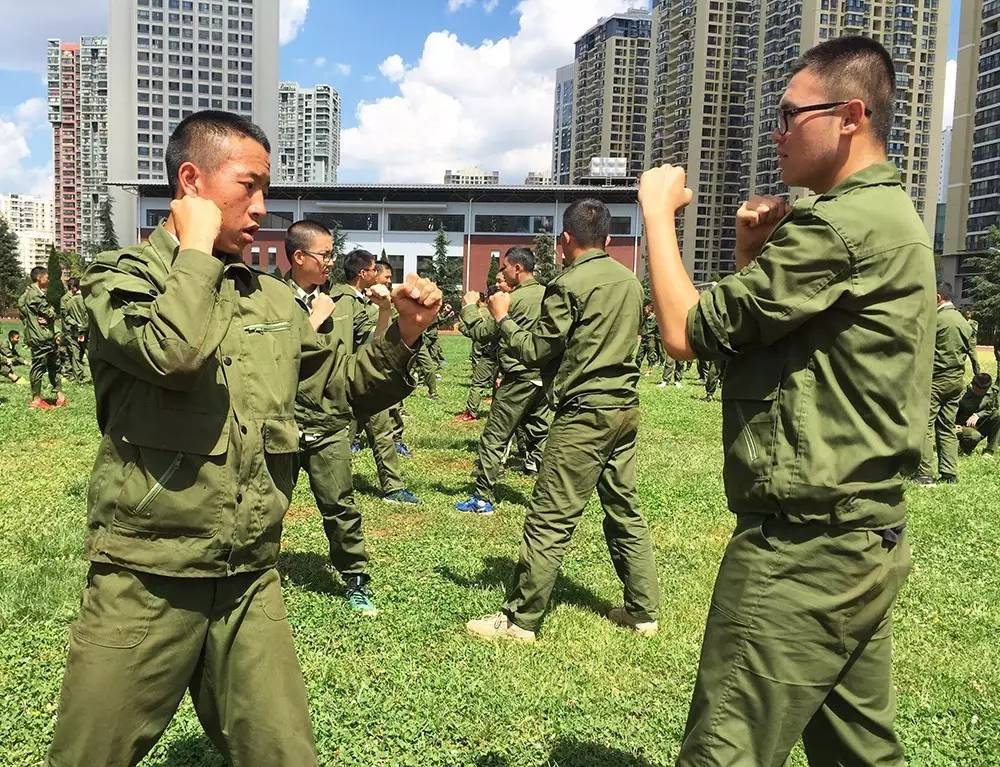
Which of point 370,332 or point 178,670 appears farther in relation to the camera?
point 370,332

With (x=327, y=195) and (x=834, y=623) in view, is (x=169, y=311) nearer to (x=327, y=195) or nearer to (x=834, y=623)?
(x=834, y=623)

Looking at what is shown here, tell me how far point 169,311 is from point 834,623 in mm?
1958

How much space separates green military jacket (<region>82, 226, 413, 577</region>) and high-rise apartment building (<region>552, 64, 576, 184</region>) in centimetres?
14008

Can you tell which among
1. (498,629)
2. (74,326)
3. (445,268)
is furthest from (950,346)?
(445,268)

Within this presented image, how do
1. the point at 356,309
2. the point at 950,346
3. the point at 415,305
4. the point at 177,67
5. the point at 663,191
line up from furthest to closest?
the point at 177,67
the point at 950,346
the point at 356,309
the point at 415,305
the point at 663,191

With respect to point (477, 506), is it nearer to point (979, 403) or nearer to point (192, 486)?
point (192, 486)

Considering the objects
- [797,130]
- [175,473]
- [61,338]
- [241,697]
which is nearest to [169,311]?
[175,473]

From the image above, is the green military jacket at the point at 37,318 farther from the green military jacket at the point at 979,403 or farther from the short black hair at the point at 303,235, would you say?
the green military jacket at the point at 979,403

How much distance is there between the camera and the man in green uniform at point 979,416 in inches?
462

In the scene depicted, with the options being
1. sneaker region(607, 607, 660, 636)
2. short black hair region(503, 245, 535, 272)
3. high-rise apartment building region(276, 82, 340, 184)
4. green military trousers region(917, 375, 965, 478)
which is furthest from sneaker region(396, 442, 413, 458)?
high-rise apartment building region(276, 82, 340, 184)

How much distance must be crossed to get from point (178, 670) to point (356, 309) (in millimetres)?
4906

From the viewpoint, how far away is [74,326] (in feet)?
49.2

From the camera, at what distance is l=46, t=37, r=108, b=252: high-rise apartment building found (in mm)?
134000

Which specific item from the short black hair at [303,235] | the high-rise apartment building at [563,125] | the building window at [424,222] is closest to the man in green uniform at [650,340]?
the short black hair at [303,235]
